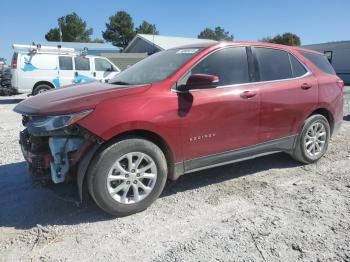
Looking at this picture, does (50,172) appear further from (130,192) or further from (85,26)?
(85,26)

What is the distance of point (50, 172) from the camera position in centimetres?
367

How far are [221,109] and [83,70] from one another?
12051 millimetres

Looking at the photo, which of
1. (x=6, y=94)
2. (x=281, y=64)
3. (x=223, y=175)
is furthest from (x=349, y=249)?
(x=6, y=94)

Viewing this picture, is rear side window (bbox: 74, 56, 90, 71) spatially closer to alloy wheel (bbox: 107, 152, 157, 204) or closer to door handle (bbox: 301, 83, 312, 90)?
door handle (bbox: 301, 83, 312, 90)

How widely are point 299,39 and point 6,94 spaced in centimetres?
6328

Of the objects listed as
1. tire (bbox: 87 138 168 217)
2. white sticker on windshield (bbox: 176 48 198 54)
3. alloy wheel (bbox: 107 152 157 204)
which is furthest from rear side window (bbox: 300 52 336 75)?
alloy wheel (bbox: 107 152 157 204)

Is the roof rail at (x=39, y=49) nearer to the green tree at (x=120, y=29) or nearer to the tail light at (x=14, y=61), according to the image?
the tail light at (x=14, y=61)

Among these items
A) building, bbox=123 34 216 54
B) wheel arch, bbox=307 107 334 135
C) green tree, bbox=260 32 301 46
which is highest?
green tree, bbox=260 32 301 46

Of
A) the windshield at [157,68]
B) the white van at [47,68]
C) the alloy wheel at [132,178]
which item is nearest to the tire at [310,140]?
the windshield at [157,68]

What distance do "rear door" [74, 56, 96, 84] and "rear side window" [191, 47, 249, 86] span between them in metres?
11.2

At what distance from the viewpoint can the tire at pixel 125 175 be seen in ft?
11.5

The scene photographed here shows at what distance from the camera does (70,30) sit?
245 ft

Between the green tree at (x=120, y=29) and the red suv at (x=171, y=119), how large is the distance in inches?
2830

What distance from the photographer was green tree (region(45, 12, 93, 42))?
2899 inches
